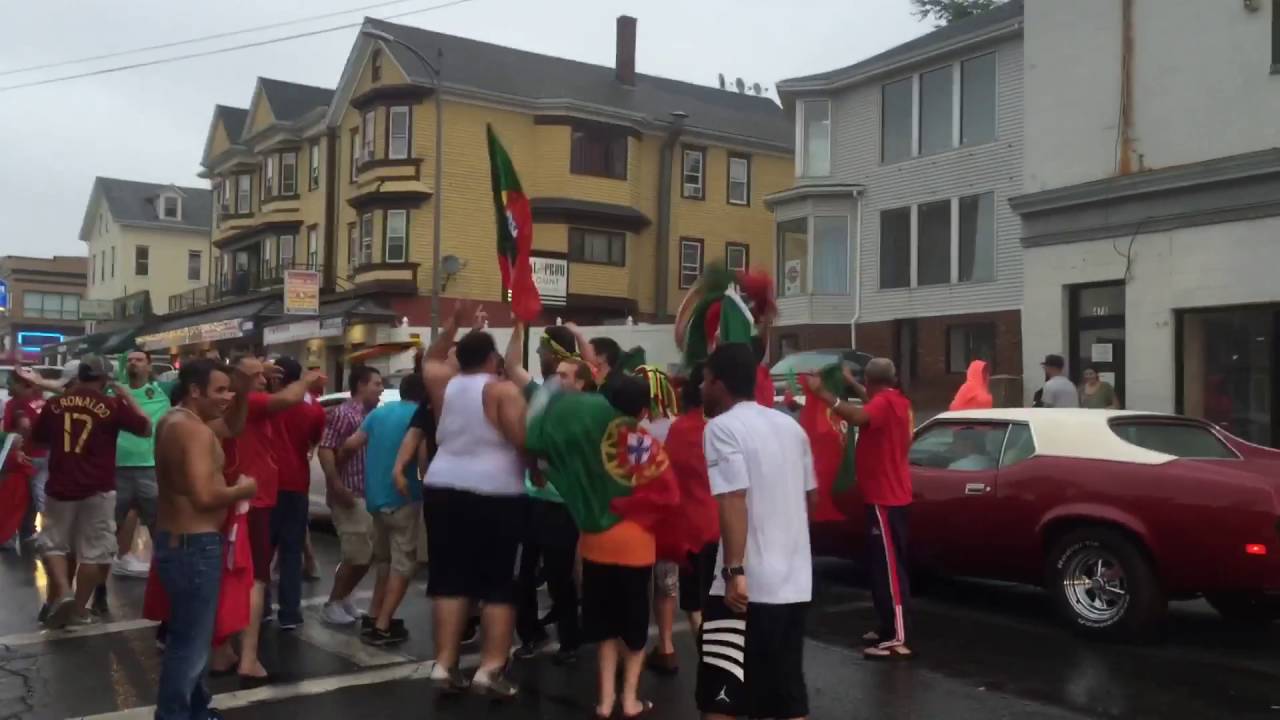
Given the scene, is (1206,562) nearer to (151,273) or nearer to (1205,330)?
(1205,330)

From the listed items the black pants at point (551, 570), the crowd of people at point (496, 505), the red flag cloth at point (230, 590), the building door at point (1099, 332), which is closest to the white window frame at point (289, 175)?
the building door at point (1099, 332)

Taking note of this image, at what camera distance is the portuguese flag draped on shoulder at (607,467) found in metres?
5.73

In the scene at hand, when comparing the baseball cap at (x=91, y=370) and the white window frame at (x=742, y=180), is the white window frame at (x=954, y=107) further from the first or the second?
the baseball cap at (x=91, y=370)

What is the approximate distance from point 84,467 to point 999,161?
2034 centimetres

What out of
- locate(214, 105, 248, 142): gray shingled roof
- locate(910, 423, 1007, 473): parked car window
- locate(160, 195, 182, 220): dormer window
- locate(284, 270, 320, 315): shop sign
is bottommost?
locate(910, 423, 1007, 473): parked car window

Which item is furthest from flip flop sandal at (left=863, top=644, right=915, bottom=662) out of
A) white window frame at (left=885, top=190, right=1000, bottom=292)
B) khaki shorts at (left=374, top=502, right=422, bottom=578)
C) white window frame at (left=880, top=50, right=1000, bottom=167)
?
white window frame at (left=880, top=50, right=1000, bottom=167)

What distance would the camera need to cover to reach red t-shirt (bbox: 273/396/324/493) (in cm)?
768

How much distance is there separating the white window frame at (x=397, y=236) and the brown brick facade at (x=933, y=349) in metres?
14.2

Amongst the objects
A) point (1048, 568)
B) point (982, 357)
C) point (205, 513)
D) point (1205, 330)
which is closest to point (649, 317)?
point (982, 357)

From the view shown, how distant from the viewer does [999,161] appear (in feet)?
80.0

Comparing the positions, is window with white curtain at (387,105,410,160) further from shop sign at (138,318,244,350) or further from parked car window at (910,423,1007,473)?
parked car window at (910,423,1007,473)

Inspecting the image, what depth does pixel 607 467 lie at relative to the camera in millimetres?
5738

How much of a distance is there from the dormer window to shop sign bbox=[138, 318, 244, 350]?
46.1 ft

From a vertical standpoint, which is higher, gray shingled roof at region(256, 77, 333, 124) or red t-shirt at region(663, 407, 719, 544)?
gray shingled roof at region(256, 77, 333, 124)
